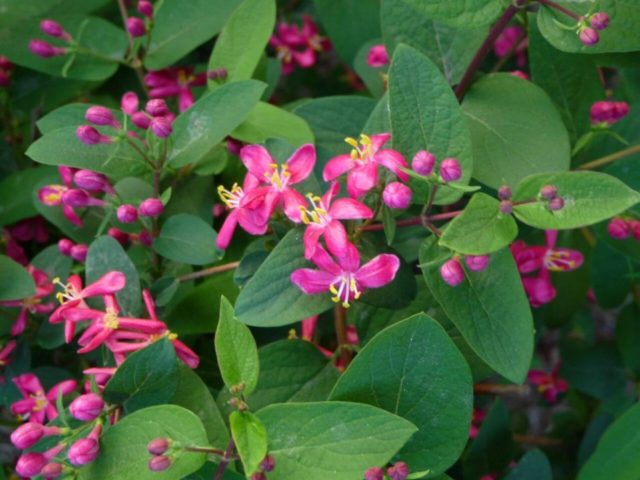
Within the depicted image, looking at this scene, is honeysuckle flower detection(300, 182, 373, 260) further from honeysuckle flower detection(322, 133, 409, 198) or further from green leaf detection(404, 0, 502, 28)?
green leaf detection(404, 0, 502, 28)

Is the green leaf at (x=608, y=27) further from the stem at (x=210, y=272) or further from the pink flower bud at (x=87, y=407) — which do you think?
the pink flower bud at (x=87, y=407)

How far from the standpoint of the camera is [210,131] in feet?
3.11

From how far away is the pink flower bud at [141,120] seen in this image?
96cm

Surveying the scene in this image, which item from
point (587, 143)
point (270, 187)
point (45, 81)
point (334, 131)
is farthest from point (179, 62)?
point (587, 143)

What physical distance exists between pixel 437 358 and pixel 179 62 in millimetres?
694

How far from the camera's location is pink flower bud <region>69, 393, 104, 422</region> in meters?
0.83

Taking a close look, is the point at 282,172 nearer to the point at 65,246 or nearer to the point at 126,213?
the point at 126,213

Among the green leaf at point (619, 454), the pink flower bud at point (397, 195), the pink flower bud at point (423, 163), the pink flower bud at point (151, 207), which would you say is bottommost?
the green leaf at point (619, 454)

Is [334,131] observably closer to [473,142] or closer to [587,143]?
[473,142]

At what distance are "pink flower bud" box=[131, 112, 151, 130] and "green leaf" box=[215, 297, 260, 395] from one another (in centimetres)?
30

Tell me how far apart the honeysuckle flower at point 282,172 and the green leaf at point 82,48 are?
0.38 metres

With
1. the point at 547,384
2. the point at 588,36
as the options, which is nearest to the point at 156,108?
the point at 588,36

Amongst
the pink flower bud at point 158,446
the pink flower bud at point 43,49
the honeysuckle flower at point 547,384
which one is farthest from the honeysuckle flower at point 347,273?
the honeysuckle flower at point 547,384

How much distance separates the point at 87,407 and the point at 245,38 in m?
0.51
